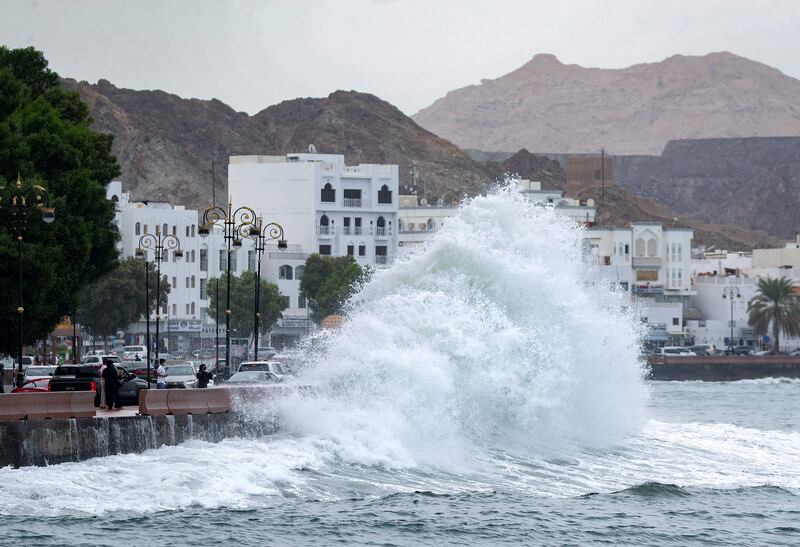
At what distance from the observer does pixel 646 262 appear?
465 feet

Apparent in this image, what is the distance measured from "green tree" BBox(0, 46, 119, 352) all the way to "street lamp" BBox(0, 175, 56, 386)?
1.77 feet

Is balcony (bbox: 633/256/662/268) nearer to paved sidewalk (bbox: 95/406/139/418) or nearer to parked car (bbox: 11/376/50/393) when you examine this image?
parked car (bbox: 11/376/50/393)

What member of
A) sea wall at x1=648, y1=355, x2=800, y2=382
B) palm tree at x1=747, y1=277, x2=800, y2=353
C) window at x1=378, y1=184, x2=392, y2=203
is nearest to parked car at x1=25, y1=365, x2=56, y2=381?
sea wall at x1=648, y1=355, x2=800, y2=382

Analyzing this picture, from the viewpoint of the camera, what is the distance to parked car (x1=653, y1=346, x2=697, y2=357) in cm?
12156

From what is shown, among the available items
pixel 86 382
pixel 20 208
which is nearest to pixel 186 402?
pixel 86 382

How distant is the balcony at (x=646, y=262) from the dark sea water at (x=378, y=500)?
102904mm

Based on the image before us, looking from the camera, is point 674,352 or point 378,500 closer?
point 378,500

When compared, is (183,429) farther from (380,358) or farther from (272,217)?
(272,217)

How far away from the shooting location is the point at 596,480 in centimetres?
3456

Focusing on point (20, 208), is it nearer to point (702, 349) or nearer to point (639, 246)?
point (702, 349)

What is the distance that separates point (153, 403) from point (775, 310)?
105 metres

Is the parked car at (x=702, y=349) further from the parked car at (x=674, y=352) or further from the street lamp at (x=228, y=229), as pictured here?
the street lamp at (x=228, y=229)

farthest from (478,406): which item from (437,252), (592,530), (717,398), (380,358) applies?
(717,398)

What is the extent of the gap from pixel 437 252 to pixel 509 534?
680 inches
